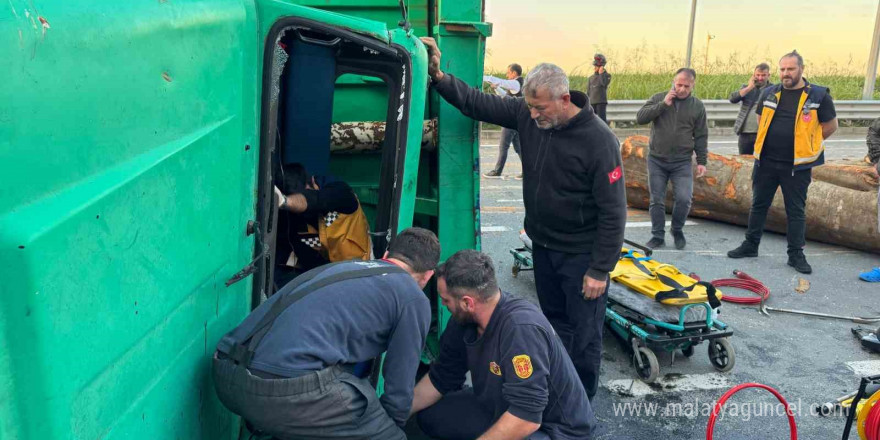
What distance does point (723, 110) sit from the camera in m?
14.9

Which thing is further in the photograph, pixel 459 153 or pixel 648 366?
pixel 648 366

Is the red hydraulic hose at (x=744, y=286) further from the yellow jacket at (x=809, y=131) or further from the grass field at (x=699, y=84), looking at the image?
the grass field at (x=699, y=84)

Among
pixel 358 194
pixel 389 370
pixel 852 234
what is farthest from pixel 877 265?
pixel 389 370

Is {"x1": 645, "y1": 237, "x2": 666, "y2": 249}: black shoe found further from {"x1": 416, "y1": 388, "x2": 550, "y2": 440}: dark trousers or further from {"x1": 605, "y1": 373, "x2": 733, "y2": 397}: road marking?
{"x1": 416, "y1": 388, "x2": 550, "y2": 440}: dark trousers

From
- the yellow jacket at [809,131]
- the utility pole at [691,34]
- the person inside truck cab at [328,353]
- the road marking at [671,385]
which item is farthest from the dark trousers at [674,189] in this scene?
the utility pole at [691,34]

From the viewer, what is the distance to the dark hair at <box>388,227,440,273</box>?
255 cm

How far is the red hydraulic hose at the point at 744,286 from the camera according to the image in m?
5.16

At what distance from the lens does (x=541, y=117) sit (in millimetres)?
3301

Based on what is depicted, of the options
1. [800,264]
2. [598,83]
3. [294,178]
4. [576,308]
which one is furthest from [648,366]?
[598,83]

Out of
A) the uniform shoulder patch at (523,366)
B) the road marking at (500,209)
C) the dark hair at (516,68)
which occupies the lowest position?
the road marking at (500,209)

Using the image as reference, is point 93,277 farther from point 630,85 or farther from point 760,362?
point 630,85

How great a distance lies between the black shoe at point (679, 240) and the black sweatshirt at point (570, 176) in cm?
355

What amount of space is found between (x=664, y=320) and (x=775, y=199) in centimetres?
368

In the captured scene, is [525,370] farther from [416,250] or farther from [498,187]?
[498,187]
